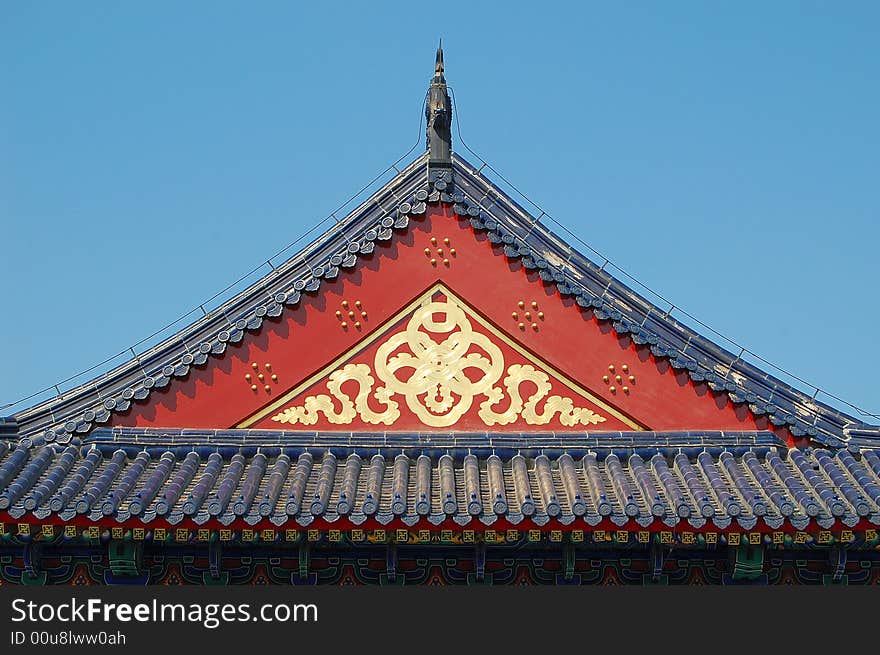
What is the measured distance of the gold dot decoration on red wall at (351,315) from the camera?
13995mm

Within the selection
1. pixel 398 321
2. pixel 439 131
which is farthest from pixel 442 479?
pixel 439 131

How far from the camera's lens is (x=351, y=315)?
14039 millimetres

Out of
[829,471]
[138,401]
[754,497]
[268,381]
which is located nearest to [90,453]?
[138,401]

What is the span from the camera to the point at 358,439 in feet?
43.7

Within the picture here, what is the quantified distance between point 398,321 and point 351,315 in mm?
520

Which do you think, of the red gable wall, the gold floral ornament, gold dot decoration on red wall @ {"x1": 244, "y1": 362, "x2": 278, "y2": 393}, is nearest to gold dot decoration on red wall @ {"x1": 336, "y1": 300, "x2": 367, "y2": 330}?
the red gable wall

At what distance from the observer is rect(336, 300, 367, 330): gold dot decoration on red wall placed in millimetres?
13995

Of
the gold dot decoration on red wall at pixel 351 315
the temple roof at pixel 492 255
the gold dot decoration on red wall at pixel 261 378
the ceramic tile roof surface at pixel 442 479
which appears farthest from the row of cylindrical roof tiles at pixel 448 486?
the gold dot decoration on red wall at pixel 351 315

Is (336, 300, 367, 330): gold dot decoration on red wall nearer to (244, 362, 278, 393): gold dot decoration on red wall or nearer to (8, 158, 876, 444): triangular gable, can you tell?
(8, 158, 876, 444): triangular gable

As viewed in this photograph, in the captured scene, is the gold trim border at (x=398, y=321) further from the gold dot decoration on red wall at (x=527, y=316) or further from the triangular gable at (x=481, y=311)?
the gold dot decoration on red wall at (x=527, y=316)

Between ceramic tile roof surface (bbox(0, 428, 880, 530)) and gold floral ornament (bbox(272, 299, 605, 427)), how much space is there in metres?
0.32

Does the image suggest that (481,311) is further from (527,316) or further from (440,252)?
(440,252)

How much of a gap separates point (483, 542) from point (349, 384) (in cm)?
285

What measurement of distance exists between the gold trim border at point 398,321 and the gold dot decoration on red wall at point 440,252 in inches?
9.9
